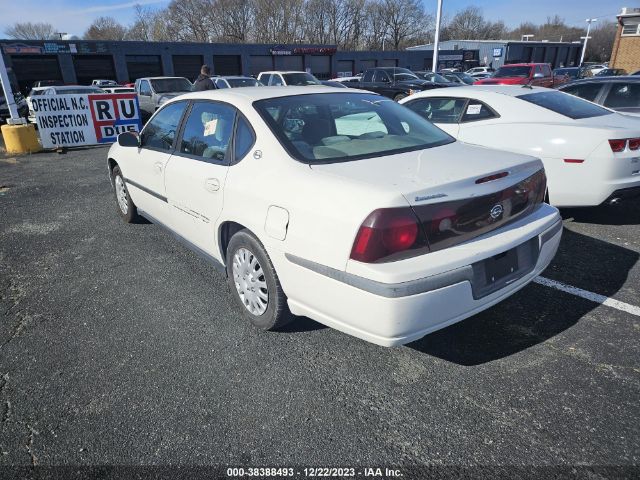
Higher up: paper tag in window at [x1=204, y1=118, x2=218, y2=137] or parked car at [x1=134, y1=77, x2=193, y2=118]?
paper tag in window at [x1=204, y1=118, x2=218, y2=137]

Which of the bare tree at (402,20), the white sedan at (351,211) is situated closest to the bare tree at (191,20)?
the bare tree at (402,20)

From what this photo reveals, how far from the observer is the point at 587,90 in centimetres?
712

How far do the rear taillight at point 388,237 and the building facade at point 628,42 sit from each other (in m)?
35.8

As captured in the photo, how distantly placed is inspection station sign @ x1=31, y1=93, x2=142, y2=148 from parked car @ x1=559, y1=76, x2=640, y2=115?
10115 millimetres

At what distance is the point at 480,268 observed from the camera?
2.24 meters

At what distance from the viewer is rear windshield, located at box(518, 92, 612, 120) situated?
4734 millimetres

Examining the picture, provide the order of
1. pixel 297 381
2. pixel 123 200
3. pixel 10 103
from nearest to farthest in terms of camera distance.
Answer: pixel 297 381 < pixel 123 200 < pixel 10 103

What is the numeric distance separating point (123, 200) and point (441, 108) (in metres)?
4.15

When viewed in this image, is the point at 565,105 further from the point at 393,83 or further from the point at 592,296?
the point at 393,83

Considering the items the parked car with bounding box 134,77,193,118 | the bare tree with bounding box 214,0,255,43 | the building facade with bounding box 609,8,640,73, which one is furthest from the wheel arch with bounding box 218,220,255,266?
the bare tree with bounding box 214,0,255,43

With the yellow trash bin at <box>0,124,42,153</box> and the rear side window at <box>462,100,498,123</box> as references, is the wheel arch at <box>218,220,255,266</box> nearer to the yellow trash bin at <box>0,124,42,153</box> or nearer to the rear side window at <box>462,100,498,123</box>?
the rear side window at <box>462,100,498,123</box>

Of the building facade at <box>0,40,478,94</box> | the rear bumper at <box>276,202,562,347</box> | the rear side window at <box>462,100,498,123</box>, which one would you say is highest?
the building facade at <box>0,40,478,94</box>

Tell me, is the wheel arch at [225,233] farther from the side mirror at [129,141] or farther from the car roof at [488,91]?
the car roof at [488,91]

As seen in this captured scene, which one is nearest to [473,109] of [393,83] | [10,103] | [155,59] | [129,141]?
[129,141]
